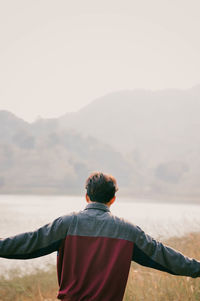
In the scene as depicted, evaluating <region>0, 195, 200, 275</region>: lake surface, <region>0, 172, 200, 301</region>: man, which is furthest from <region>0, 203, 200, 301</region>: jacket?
<region>0, 195, 200, 275</region>: lake surface

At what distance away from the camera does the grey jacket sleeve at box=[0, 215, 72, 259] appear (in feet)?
8.80

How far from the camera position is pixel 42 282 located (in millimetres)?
10102

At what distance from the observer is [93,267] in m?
2.66

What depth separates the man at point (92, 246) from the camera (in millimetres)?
2648

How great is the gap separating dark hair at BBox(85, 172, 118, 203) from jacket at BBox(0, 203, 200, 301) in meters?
0.06

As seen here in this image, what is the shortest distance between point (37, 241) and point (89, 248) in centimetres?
40

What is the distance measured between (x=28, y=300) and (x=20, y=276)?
3903 millimetres

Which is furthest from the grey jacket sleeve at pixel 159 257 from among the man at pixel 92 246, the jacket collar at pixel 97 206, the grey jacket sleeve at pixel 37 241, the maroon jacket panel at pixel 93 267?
the grey jacket sleeve at pixel 37 241

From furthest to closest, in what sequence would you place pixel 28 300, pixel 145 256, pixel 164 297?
1. pixel 28 300
2. pixel 164 297
3. pixel 145 256

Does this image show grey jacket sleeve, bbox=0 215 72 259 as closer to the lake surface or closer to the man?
the man

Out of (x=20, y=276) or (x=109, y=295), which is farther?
(x=20, y=276)

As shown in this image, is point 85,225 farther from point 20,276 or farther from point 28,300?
point 20,276

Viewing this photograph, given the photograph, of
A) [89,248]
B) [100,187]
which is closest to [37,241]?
[89,248]

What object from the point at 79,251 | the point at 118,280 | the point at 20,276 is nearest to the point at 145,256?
the point at 118,280
